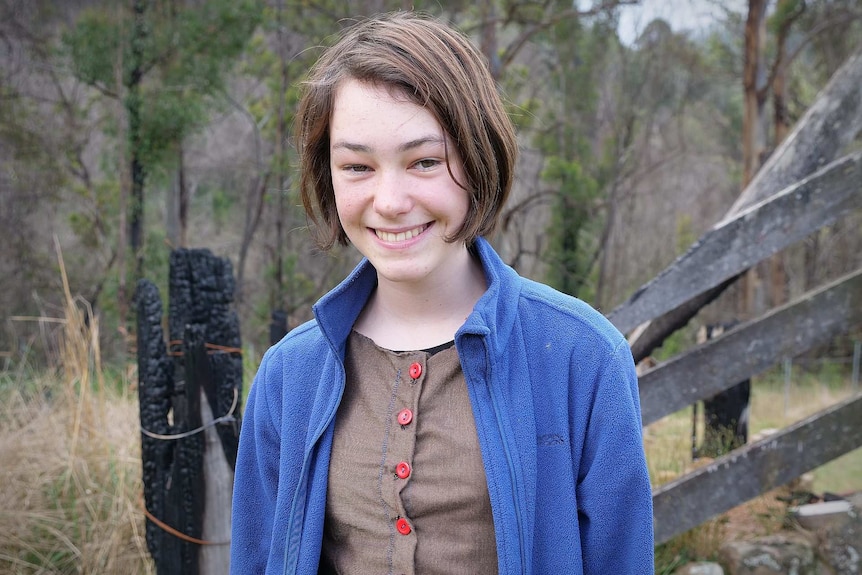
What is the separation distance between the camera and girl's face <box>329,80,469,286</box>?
138 centimetres

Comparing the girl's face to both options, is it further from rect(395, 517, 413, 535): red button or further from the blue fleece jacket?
rect(395, 517, 413, 535): red button

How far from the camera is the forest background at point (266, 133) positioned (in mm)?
10734

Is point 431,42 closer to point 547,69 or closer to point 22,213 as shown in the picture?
point 22,213

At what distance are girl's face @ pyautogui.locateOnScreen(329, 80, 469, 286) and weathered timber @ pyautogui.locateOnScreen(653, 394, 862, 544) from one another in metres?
1.72

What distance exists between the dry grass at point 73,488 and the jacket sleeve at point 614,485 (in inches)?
97.1

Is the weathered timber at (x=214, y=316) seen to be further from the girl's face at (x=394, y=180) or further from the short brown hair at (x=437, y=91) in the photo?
the girl's face at (x=394, y=180)

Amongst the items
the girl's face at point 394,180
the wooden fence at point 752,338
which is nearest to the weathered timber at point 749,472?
the wooden fence at point 752,338

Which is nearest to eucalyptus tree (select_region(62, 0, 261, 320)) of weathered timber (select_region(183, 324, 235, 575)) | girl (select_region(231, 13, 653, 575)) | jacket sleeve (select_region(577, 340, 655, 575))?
weathered timber (select_region(183, 324, 235, 575))

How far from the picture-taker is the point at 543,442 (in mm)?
1399

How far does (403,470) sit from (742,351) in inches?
68.7

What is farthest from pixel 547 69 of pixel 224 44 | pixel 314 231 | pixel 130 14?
pixel 314 231

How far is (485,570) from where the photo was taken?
55.7 inches

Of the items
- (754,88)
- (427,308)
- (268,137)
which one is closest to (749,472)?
(427,308)

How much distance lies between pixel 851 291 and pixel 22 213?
1193cm
